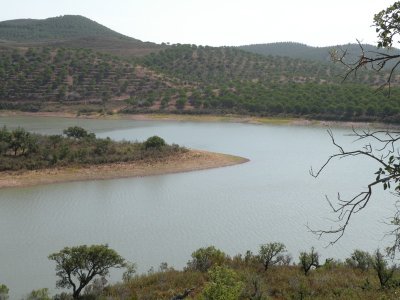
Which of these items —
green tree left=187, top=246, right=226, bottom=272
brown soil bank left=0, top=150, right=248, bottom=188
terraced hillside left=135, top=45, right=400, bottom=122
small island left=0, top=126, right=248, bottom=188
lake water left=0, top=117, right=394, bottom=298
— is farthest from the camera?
terraced hillside left=135, top=45, right=400, bottom=122

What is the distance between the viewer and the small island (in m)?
29.4

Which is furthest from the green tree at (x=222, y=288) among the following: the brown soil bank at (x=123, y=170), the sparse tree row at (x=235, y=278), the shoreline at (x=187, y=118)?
the shoreline at (x=187, y=118)

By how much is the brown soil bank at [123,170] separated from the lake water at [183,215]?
3.01 ft

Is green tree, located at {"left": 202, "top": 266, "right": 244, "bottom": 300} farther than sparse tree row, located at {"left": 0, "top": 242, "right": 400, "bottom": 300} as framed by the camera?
No

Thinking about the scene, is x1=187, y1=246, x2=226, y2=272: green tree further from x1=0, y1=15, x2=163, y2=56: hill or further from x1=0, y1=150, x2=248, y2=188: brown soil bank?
x1=0, y1=15, x2=163, y2=56: hill

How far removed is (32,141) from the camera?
105ft

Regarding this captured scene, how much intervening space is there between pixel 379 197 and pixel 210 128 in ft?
110

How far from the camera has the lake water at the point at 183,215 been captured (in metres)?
17.1

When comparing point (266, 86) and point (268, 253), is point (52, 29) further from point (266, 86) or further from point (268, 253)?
point (268, 253)

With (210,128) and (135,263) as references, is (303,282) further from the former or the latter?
(210,128)

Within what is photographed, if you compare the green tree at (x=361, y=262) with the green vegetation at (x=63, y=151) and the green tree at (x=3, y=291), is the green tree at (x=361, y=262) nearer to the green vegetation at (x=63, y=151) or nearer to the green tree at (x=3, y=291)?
the green tree at (x=3, y=291)

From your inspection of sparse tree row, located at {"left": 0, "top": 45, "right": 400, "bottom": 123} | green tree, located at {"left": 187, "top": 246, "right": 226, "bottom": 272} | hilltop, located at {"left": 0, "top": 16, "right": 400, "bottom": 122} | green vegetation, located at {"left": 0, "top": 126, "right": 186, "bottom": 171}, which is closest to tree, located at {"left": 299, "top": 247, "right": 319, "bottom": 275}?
green tree, located at {"left": 187, "top": 246, "right": 226, "bottom": 272}

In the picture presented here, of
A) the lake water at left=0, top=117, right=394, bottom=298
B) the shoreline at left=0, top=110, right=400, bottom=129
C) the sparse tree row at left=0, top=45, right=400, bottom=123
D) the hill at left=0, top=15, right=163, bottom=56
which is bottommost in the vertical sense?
the lake water at left=0, top=117, right=394, bottom=298

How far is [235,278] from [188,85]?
249 ft
